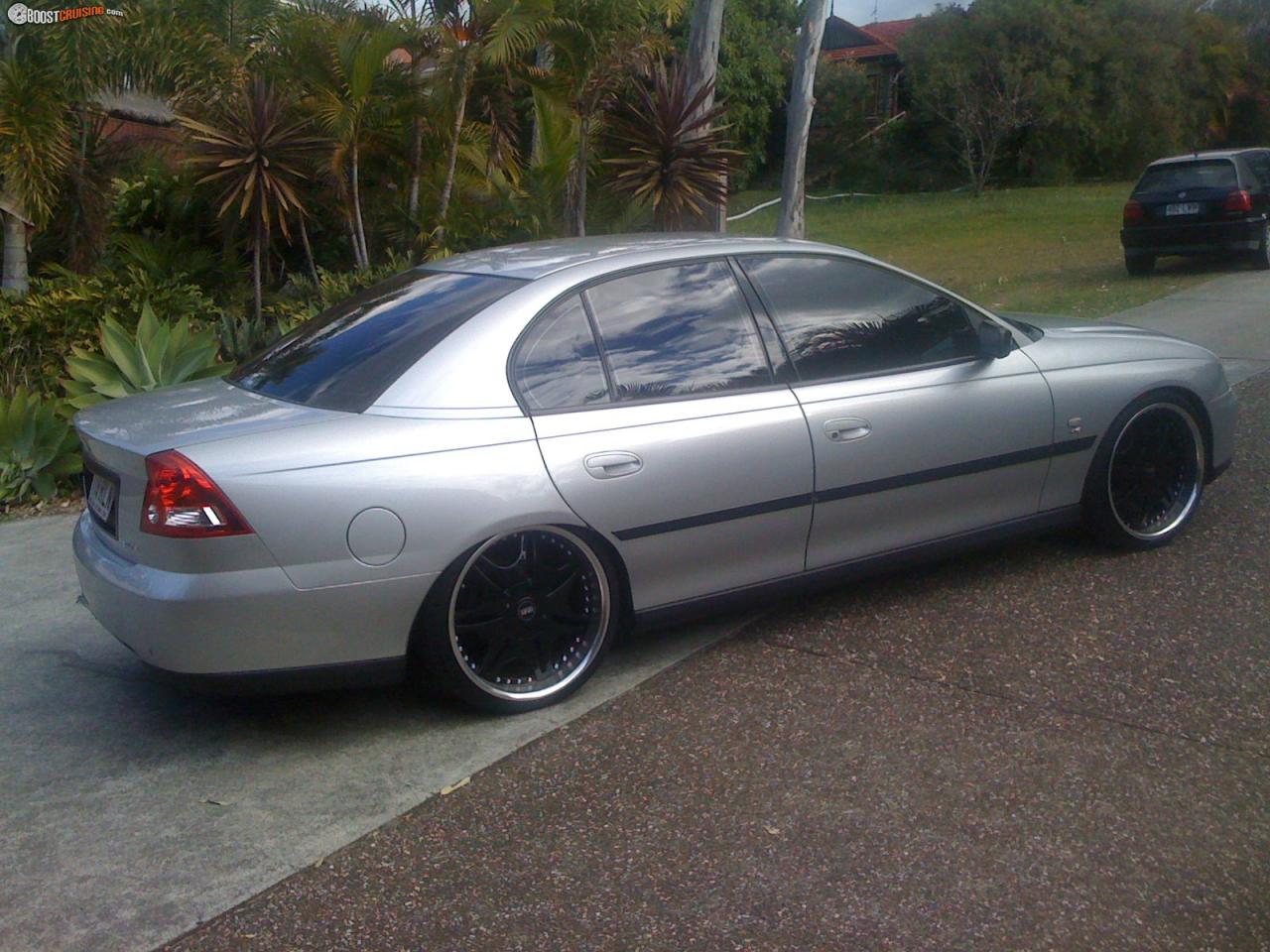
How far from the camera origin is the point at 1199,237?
15586 millimetres

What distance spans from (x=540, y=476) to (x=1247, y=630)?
8.69 feet

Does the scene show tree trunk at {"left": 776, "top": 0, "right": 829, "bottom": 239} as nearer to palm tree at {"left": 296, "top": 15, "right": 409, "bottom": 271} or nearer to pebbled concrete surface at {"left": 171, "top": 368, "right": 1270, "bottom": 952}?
palm tree at {"left": 296, "top": 15, "right": 409, "bottom": 271}

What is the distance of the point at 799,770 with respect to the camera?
156 inches

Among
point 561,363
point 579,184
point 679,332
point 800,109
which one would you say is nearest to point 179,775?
point 561,363

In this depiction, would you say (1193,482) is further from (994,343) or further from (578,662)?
(578,662)

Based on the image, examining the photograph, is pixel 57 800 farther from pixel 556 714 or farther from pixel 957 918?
pixel 957 918

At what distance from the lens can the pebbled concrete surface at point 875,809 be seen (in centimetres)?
323

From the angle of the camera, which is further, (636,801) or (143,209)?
(143,209)

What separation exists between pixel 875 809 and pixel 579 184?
8.63 m

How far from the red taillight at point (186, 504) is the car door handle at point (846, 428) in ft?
6.85

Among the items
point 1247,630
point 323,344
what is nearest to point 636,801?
point 323,344

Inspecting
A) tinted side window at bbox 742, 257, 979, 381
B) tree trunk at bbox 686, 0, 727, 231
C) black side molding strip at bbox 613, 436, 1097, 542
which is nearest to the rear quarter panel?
black side molding strip at bbox 613, 436, 1097, 542

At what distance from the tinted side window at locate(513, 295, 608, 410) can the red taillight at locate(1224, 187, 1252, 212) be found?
516 inches

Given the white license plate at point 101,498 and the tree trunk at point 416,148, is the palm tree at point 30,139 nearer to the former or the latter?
the tree trunk at point 416,148
